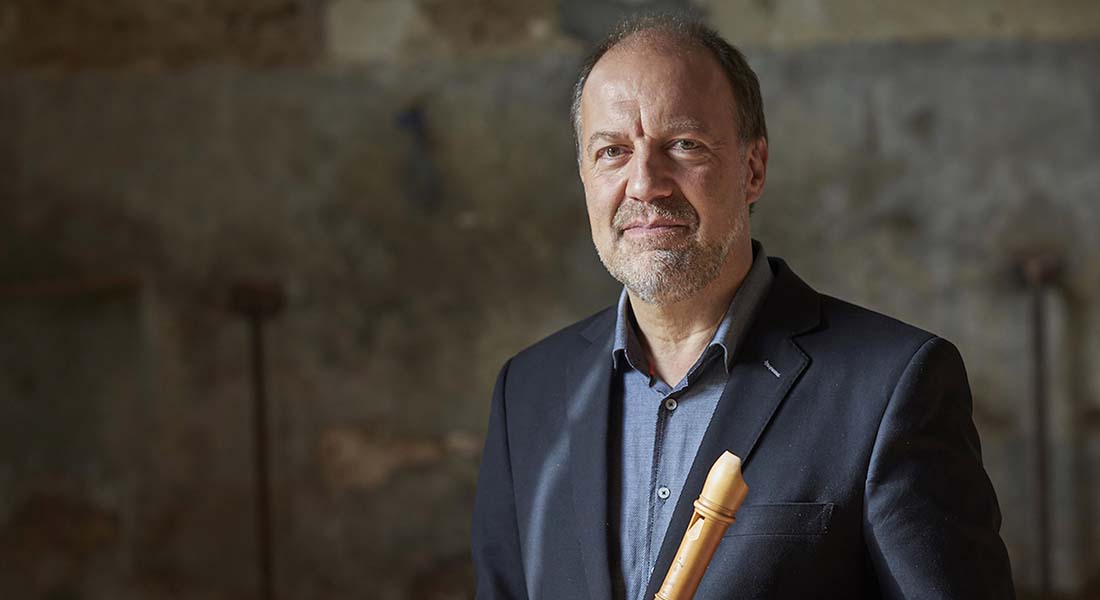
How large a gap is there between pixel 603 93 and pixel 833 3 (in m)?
2.11

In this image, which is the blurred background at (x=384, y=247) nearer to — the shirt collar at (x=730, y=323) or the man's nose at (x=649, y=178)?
the shirt collar at (x=730, y=323)

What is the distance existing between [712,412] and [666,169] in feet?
1.04

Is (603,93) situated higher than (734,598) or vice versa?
(603,93)

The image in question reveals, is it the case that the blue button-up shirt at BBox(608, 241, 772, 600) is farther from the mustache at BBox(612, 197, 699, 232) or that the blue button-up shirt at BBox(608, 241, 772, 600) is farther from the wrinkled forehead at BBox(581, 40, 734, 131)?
the wrinkled forehead at BBox(581, 40, 734, 131)

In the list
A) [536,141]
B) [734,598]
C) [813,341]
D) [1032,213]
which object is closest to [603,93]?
[813,341]

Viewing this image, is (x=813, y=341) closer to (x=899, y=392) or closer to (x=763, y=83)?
(x=899, y=392)

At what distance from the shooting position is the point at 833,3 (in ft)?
11.9

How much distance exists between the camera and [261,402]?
11.8ft

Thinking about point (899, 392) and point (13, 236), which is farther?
point (13, 236)

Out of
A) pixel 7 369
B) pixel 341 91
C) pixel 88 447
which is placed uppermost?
pixel 341 91

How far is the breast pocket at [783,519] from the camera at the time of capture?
1.53 metres

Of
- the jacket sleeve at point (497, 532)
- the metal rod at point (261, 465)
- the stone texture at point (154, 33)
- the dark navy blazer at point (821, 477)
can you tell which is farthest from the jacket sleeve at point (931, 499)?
the stone texture at point (154, 33)

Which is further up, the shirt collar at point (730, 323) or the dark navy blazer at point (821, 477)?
the shirt collar at point (730, 323)

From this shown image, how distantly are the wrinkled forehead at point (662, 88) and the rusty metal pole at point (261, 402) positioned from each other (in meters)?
2.06
